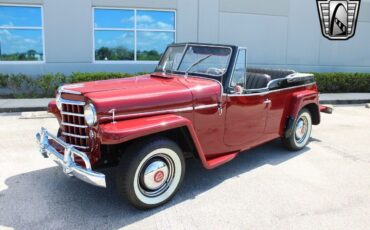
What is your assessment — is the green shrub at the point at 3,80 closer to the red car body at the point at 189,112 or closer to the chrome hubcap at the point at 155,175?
the red car body at the point at 189,112

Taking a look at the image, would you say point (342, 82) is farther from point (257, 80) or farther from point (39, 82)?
point (39, 82)

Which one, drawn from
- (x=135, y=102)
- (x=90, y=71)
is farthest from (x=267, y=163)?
(x=90, y=71)

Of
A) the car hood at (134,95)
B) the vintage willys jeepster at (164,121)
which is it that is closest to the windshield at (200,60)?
the vintage willys jeepster at (164,121)

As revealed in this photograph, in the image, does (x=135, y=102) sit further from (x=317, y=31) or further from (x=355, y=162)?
(x=317, y=31)

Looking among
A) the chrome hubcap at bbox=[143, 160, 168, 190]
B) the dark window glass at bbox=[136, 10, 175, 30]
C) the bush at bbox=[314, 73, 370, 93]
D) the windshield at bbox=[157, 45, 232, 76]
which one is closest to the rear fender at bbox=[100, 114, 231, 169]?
the chrome hubcap at bbox=[143, 160, 168, 190]

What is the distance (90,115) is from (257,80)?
117 inches

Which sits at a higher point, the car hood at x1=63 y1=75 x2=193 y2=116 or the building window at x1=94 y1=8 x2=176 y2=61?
the building window at x1=94 y1=8 x2=176 y2=61

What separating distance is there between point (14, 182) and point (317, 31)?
12709 mm

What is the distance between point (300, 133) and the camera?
5.99 meters

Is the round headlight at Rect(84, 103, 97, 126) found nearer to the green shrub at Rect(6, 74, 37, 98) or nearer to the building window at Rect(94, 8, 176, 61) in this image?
the green shrub at Rect(6, 74, 37, 98)

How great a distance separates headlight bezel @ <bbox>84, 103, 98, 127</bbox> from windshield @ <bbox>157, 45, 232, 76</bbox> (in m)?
1.69

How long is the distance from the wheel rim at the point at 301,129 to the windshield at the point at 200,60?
1973mm

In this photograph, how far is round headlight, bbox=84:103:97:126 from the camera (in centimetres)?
346

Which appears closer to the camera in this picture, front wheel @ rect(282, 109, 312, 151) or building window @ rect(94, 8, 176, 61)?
front wheel @ rect(282, 109, 312, 151)
